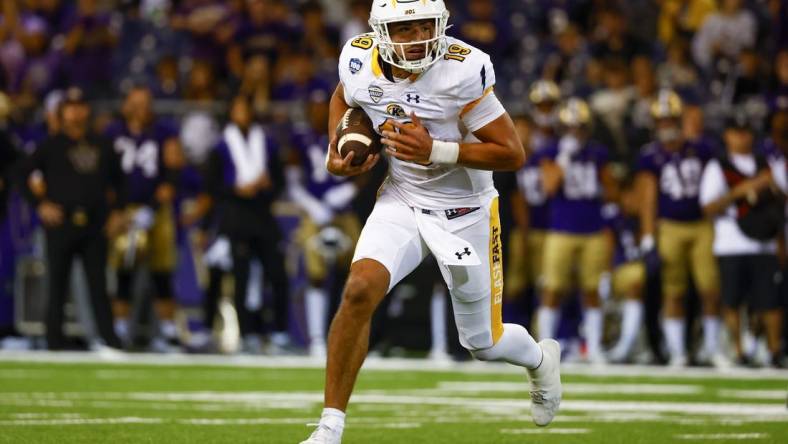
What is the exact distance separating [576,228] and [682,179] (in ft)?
3.05

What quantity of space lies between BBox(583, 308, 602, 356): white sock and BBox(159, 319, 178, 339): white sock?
3453 mm

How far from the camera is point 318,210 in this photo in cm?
1255

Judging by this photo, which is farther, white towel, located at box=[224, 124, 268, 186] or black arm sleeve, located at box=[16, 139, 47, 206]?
white towel, located at box=[224, 124, 268, 186]

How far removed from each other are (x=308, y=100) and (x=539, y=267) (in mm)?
2613

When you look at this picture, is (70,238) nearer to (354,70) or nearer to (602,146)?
(602,146)

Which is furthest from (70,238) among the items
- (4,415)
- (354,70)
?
(354,70)

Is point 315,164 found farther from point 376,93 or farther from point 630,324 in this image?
point 376,93

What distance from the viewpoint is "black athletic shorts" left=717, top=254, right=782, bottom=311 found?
11.2 metres

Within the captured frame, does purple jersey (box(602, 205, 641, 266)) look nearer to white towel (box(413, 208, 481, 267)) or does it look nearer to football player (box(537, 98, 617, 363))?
football player (box(537, 98, 617, 363))

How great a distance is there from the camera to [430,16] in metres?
5.50

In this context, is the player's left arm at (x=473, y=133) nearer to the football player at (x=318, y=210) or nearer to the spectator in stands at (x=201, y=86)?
the football player at (x=318, y=210)

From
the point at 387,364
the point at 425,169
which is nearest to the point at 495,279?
the point at 425,169

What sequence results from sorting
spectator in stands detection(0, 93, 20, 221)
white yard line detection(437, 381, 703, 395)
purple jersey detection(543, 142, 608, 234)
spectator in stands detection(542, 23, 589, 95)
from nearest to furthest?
1. white yard line detection(437, 381, 703, 395)
2. purple jersey detection(543, 142, 608, 234)
3. spectator in stands detection(0, 93, 20, 221)
4. spectator in stands detection(542, 23, 589, 95)

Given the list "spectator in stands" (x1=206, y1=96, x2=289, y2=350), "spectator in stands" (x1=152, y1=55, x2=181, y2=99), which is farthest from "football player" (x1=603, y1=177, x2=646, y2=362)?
"spectator in stands" (x1=152, y1=55, x2=181, y2=99)
